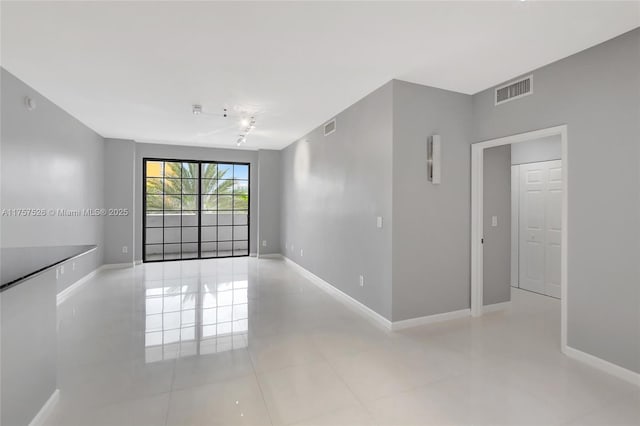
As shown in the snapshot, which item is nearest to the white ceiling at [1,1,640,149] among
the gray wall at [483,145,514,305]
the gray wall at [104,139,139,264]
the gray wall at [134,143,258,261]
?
the gray wall at [483,145,514,305]

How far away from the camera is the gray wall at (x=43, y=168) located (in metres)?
3.20

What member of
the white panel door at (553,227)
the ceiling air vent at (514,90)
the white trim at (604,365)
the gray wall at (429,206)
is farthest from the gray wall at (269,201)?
the white trim at (604,365)

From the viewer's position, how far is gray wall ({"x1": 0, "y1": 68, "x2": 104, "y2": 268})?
10.5ft

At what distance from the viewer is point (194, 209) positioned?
26.5 ft

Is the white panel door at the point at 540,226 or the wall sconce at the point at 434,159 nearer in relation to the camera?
the wall sconce at the point at 434,159

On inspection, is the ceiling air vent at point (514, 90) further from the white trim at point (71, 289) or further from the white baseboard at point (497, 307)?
the white trim at point (71, 289)

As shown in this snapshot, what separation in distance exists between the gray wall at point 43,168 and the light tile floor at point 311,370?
112 centimetres

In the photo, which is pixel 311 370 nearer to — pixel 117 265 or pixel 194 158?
pixel 117 265

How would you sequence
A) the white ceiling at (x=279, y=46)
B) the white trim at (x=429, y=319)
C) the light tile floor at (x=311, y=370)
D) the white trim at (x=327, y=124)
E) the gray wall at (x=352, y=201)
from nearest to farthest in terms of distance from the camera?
the light tile floor at (x=311, y=370) → the white ceiling at (x=279, y=46) → the white trim at (x=429, y=319) → the gray wall at (x=352, y=201) → the white trim at (x=327, y=124)

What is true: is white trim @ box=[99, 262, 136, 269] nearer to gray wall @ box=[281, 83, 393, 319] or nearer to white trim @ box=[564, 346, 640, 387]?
gray wall @ box=[281, 83, 393, 319]

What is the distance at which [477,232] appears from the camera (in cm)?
372

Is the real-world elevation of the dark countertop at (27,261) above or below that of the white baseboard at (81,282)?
above

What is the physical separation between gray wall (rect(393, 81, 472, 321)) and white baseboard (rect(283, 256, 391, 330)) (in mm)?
220

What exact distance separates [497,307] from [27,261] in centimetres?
464
